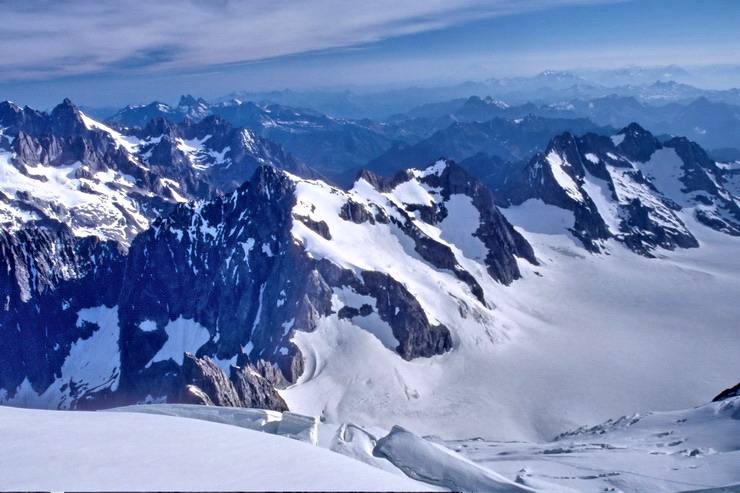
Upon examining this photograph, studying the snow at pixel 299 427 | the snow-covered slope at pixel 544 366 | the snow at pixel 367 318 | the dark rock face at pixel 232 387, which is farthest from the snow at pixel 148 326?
the snow at pixel 299 427

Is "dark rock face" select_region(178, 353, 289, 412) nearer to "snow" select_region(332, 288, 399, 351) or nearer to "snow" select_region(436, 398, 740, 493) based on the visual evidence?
"snow" select_region(332, 288, 399, 351)

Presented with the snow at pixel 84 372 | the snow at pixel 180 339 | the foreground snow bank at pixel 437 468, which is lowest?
the snow at pixel 84 372

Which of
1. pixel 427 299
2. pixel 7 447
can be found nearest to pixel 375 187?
pixel 427 299

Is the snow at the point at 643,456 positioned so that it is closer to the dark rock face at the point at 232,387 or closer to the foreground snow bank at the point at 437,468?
the foreground snow bank at the point at 437,468

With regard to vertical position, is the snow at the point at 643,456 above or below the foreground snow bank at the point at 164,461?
below

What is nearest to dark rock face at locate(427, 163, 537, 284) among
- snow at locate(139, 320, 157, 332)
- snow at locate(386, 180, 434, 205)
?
snow at locate(386, 180, 434, 205)

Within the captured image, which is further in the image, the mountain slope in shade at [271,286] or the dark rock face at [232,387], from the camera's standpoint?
the mountain slope in shade at [271,286]

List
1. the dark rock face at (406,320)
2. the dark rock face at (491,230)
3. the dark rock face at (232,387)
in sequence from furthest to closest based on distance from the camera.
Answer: the dark rock face at (491,230)
the dark rock face at (406,320)
the dark rock face at (232,387)
